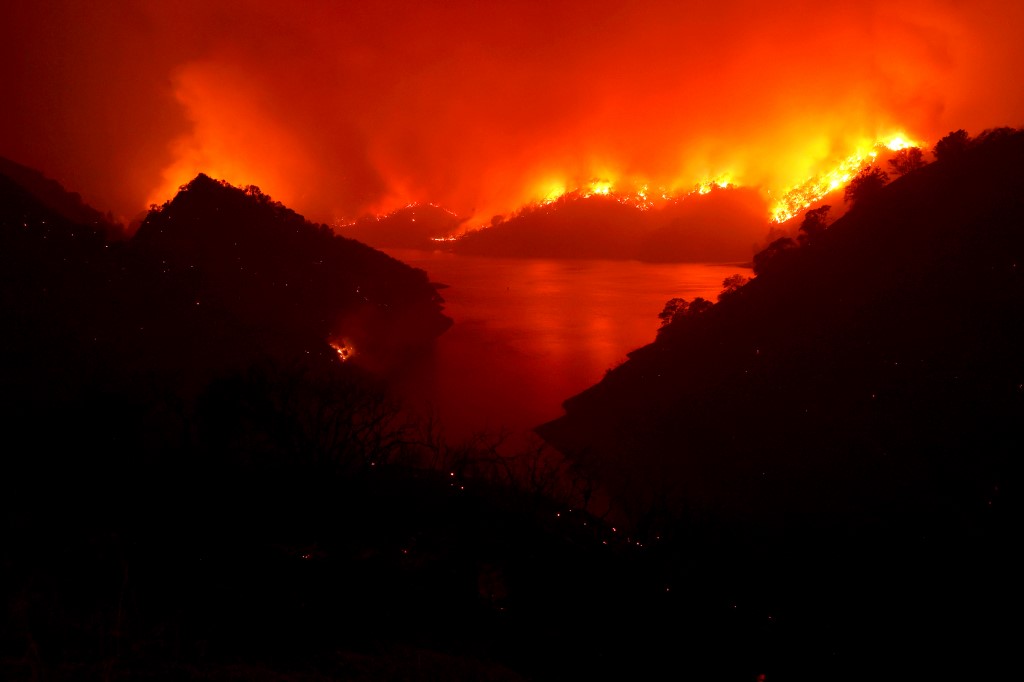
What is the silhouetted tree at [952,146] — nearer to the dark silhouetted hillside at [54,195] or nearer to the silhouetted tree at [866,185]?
the silhouetted tree at [866,185]

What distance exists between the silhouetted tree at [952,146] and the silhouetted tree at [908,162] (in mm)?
1112

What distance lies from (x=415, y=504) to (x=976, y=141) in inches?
1057

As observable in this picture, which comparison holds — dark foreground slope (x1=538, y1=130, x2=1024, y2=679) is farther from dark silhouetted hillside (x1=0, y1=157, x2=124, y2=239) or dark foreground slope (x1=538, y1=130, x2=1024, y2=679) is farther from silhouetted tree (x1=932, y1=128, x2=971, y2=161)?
dark silhouetted hillside (x1=0, y1=157, x2=124, y2=239)

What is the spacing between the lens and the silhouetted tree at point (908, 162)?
25.0 metres

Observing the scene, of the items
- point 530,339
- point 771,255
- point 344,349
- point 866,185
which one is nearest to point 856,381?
point 771,255

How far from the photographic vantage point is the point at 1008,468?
40.3 feet

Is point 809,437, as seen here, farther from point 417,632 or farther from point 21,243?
point 21,243

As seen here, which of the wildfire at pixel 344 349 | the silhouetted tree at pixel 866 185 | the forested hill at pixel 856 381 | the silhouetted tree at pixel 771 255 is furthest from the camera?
the wildfire at pixel 344 349

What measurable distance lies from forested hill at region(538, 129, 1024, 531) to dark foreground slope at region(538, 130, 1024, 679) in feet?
0.19

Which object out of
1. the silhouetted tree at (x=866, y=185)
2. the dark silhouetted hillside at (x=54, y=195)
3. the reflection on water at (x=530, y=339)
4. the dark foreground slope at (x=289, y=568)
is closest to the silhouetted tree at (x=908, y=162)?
the silhouetted tree at (x=866, y=185)

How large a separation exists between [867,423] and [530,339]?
31.3 meters

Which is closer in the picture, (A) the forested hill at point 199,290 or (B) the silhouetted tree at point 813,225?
(A) the forested hill at point 199,290

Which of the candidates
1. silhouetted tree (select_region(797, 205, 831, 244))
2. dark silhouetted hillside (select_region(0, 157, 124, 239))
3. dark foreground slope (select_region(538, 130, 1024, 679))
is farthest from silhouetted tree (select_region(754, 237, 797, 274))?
dark silhouetted hillside (select_region(0, 157, 124, 239))

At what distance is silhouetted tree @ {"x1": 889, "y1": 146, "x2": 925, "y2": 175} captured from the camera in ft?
81.9
